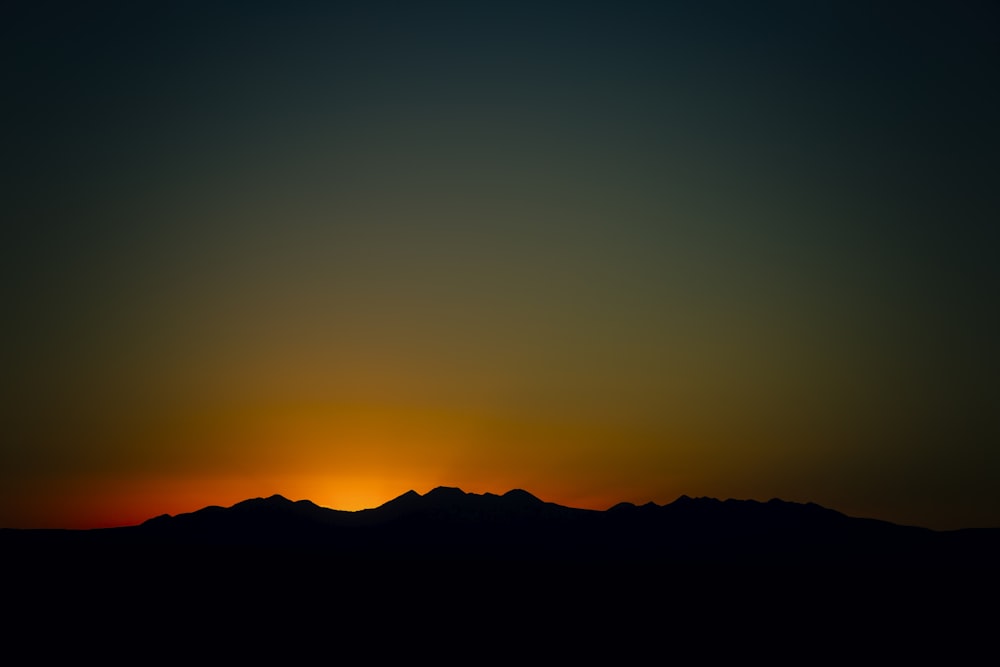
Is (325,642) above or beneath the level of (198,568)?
beneath

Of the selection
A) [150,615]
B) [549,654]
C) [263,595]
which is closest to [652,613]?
[549,654]

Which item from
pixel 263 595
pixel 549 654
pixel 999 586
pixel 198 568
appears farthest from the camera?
pixel 999 586

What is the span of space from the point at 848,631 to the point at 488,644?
66.3 feet

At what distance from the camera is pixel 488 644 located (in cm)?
4250

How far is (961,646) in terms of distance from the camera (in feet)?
149

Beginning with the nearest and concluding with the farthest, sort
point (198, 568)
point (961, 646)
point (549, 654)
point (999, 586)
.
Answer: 1. point (549, 654)
2. point (961, 646)
3. point (198, 568)
4. point (999, 586)

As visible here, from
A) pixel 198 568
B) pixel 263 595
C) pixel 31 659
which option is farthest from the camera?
pixel 198 568

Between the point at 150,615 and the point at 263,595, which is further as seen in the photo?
the point at 263,595

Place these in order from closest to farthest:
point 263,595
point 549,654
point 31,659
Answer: point 31,659, point 549,654, point 263,595

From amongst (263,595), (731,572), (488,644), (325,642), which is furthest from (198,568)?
(731,572)

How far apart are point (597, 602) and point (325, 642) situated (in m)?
17.0

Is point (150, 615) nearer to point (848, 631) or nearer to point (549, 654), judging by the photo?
point (549, 654)

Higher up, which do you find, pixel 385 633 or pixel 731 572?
pixel 731 572

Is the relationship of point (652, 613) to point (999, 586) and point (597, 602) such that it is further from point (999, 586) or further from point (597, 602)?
point (999, 586)
